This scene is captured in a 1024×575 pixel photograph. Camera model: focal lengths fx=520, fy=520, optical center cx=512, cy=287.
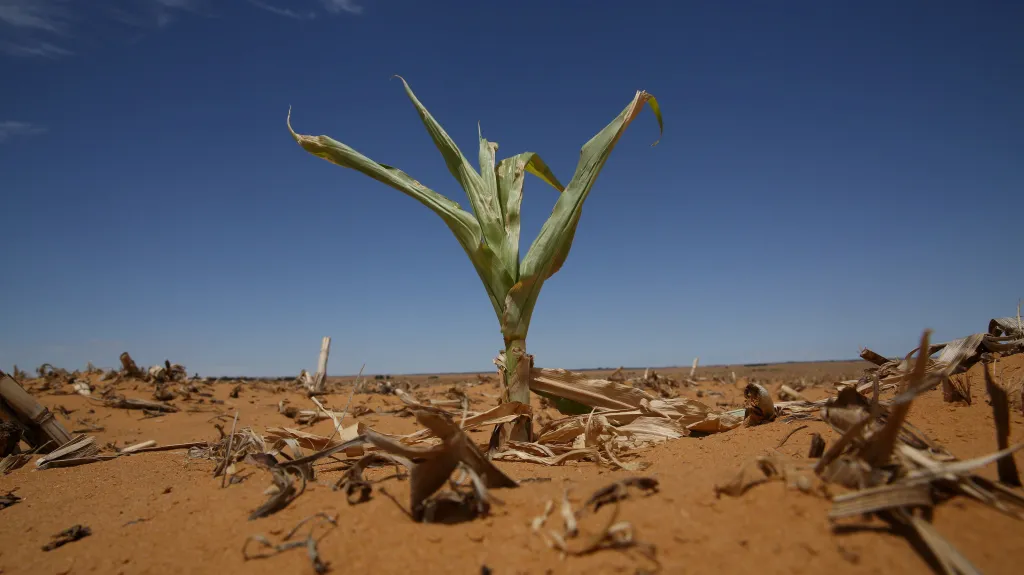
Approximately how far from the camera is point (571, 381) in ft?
10.4

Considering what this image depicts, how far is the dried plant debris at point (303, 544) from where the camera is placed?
52.0 inches

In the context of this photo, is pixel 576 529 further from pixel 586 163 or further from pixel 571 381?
pixel 586 163

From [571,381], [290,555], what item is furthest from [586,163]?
[290,555]

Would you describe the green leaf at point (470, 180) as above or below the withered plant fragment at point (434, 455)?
above

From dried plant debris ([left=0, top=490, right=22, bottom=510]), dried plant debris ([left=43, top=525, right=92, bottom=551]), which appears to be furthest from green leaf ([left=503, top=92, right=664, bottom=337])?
dried plant debris ([left=0, top=490, right=22, bottom=510])

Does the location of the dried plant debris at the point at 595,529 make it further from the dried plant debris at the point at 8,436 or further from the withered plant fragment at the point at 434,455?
the dried plant debris at the point at 8,436

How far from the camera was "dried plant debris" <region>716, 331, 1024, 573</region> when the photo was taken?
1109mm

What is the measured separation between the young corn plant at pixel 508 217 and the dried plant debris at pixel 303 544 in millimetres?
1486

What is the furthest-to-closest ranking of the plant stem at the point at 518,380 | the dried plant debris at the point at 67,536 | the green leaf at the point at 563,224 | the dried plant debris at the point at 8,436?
the dried plant debris at the point at 8,436
the green leaf at the point at 563,224
the plant stem at the point at 518,380
the dried plant debris at the point at 67,536

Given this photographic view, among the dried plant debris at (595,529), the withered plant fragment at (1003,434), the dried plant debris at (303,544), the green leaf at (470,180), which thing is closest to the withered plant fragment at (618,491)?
the dried plant debris at (595,529)

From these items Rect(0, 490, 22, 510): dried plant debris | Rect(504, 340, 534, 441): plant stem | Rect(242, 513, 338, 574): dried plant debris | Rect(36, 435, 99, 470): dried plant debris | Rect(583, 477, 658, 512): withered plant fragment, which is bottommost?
Rect(0, 490, 22, 510): dried plant debris

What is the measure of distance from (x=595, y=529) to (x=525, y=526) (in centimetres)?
19

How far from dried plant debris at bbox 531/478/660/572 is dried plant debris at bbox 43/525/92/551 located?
1572mm

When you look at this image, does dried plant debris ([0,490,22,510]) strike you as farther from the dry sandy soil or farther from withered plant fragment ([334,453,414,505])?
withered plant fragment ([334,453,414,505])
